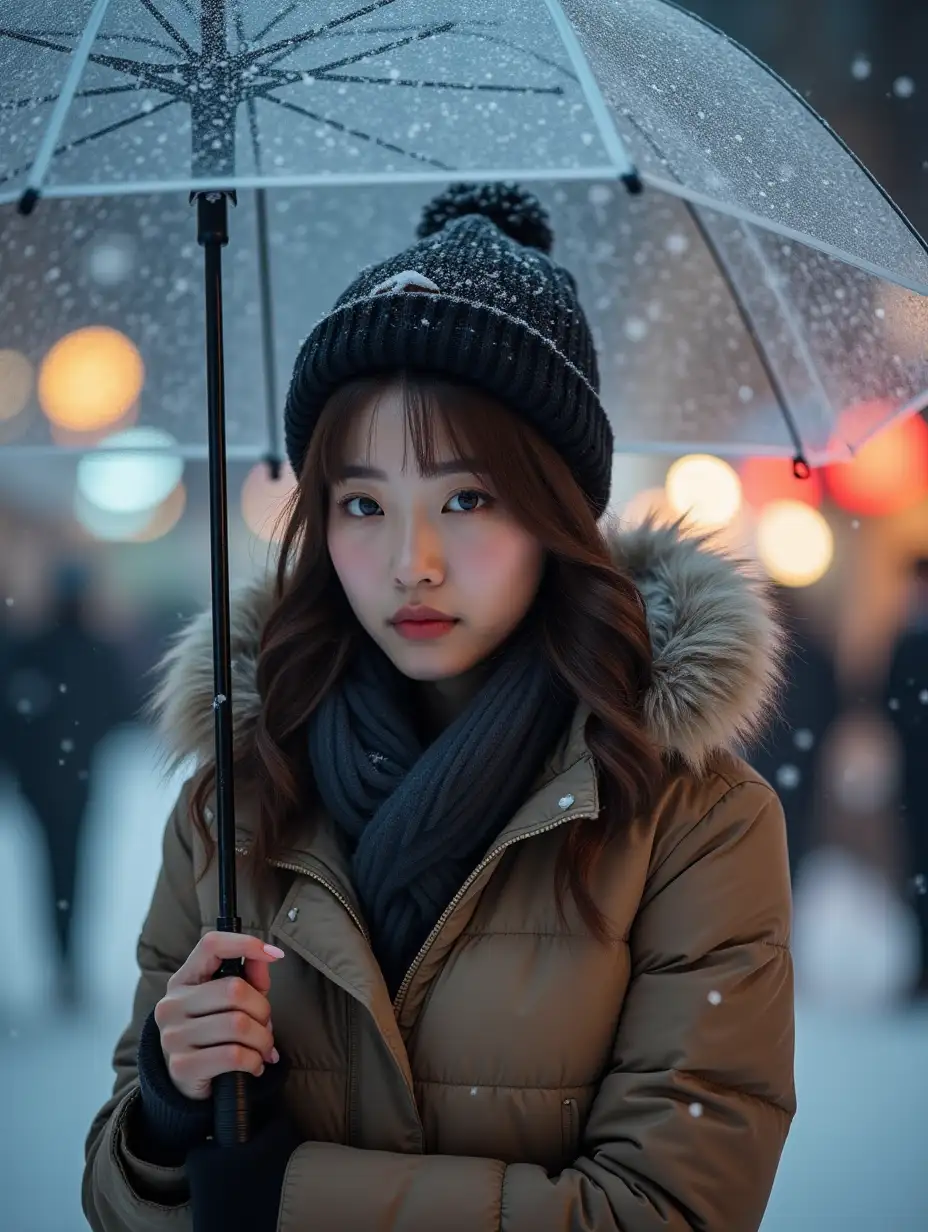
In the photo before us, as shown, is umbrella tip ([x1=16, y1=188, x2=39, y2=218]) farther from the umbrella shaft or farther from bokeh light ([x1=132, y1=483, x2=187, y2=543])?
bokeh light ([x1=132, y1=483, x2=187, y2=543])

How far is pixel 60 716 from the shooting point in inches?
207

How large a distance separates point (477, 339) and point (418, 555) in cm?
30

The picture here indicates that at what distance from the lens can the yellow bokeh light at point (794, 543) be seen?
5625 mm

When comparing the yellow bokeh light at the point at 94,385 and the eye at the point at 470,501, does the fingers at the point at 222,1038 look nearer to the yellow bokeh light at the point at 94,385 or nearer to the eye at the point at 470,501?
the eye at the point at 470,501

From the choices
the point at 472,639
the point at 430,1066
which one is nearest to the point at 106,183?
the point at 472,639

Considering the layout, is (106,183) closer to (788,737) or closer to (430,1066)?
(430,1066)

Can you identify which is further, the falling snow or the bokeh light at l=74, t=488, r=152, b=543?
the bokeh light at l=74, t=488, r=152, b=543

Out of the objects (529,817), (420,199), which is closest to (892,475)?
(420,199)

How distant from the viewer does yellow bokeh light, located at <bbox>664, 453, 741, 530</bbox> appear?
5.50 metres

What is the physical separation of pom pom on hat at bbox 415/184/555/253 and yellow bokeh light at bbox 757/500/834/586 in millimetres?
3489

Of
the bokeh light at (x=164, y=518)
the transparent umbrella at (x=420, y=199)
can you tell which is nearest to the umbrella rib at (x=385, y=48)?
the transparent umbrella at (x=420, y=199)

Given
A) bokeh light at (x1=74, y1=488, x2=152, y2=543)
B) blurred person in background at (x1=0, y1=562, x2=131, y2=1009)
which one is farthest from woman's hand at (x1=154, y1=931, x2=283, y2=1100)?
bokeh light at (x1=74, y1=488, x2=152, y2=543)

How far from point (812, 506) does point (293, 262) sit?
146 inches

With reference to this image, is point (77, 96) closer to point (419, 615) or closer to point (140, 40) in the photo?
point (140, 40)
